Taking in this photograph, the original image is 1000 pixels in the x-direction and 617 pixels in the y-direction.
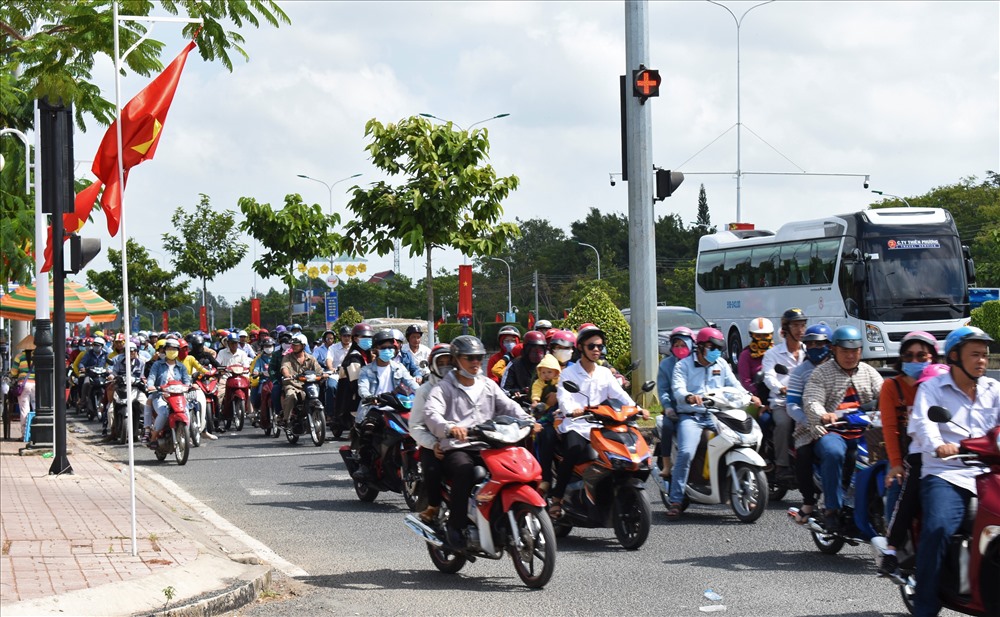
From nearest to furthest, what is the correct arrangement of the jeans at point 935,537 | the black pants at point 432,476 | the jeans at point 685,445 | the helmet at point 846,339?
the jeans at point 935,537
the black pants at point 432,476
the helmet at point 846,339
the jeans at point 685,445

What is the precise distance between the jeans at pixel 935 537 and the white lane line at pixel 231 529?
160 inches

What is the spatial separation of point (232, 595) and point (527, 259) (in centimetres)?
9832

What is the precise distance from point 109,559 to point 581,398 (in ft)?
11.6

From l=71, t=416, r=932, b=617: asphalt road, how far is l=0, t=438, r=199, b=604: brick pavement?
32.0 inches

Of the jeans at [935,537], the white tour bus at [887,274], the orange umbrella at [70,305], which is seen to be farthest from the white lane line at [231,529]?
the white tour bus at [887,274]

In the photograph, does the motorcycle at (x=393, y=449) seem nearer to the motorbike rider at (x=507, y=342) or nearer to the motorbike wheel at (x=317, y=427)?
the motorbike rider at (x=507, y=342)

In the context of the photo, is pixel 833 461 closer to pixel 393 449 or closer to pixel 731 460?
pixel 731 460

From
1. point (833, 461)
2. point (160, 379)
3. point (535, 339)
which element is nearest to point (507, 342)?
point (535, 339)

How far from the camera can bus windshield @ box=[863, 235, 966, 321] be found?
27.4m

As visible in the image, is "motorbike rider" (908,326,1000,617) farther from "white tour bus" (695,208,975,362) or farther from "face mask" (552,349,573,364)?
"white tour bus" (695,208,975,362)

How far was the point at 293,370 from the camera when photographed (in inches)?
727

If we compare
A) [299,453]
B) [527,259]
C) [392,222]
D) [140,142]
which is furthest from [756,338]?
[527,259]

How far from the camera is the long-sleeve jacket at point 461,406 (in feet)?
25.8

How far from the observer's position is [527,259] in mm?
105188
